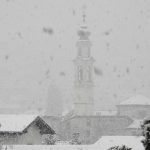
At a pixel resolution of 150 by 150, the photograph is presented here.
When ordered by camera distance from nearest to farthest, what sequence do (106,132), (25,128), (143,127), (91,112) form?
(143,127)
(25,128)
(106,132)
(91,112)

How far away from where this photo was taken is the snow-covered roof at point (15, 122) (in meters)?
36.3

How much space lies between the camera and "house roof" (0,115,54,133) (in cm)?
3632

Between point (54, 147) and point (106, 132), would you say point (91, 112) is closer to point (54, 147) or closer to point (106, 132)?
point (106, 132)

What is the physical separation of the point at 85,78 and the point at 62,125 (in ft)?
27.9

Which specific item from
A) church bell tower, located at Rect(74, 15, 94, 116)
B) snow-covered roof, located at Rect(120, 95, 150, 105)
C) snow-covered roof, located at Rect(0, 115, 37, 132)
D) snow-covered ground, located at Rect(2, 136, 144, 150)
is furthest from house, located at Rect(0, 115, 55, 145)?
snow-covered roof, located at Rect(120, 95, 150, 105)

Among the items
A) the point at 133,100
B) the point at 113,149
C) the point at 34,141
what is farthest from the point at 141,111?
the point at 113,149

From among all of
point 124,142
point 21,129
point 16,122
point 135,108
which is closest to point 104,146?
point 124,142

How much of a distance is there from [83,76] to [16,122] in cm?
6298

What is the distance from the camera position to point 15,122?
3716 cm

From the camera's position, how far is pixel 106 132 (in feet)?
313

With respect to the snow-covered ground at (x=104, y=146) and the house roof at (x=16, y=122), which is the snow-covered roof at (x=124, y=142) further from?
the house roof at (x=16, y=122)

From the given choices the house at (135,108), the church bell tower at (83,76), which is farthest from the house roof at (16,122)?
the house at (135,108)

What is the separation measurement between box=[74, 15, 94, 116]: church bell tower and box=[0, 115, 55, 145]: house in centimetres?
6115

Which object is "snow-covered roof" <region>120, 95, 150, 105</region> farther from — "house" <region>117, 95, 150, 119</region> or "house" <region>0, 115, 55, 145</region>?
"house" <region>0, 115, 55, 145</region>
